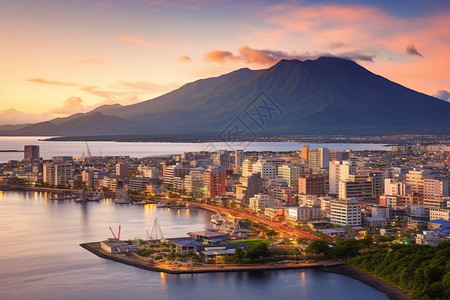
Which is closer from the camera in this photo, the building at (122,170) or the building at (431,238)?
the building at (431,238)

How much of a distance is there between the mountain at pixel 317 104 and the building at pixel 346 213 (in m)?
36.1

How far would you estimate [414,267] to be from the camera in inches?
299

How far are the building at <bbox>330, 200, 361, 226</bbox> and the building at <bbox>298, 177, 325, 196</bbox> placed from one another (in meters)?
3.42

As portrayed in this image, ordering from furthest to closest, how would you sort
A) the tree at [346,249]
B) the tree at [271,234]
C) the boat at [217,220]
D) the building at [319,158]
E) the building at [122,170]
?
the building at [319,158] → the building at [122,170] → the boat at [217,220] → the tree at [271,234] → the tree at [346,249]

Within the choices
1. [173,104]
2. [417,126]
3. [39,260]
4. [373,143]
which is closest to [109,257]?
[39,260]

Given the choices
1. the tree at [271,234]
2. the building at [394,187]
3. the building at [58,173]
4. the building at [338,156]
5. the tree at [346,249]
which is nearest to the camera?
the tree at [346,249]

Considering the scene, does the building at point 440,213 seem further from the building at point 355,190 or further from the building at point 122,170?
the building at point 122,170

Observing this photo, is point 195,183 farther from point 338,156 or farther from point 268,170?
point 338,156

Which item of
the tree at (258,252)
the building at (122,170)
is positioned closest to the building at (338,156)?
the building at (122,170)

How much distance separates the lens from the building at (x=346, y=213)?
11.5 meters

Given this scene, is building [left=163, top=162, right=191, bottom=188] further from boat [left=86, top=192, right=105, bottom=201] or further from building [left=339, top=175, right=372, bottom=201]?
building [left=339, top=175, right=372, bottom=201]

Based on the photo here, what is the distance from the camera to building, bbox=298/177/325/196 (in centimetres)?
1521

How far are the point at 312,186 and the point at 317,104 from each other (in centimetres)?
4389

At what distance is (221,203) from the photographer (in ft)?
50.3
